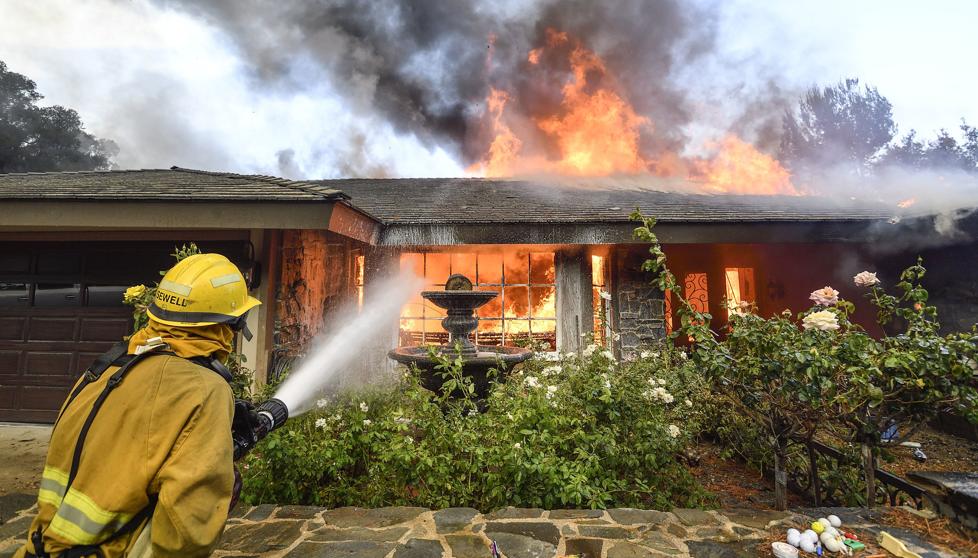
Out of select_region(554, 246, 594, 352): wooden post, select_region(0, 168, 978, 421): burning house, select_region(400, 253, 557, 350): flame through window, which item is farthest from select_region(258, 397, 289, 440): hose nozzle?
select_region(554, 246, 594, 352): wooden post

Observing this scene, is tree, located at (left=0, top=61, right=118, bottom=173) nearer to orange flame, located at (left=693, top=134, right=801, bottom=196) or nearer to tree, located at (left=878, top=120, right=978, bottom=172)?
orange flame, located at (left=693, top=134, right=801, bottom=196)

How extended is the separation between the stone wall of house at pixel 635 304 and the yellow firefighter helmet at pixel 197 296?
6933 millimetres

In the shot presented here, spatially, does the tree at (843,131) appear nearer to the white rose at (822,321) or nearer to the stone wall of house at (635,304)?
the stone wall of house at (635,304)

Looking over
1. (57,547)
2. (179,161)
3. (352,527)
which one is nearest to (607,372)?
(352,527)

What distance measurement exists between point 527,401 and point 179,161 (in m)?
71.4

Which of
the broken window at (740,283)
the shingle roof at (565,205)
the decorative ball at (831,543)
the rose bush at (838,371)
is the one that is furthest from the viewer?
the broken window at (740,283)

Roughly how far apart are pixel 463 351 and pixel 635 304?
3981 millimetres

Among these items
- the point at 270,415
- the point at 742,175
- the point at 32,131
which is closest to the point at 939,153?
the point at 742,175

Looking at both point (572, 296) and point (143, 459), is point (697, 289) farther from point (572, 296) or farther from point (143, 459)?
point (143, 459)

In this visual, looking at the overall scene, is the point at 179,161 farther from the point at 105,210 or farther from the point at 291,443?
the point at 291,443

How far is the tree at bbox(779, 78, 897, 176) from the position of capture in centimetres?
2652

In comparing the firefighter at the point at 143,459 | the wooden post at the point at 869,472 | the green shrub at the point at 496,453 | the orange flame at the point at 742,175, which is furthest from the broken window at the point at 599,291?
the firefighter at the point at 143,459

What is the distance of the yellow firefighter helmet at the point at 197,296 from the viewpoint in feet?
4.83

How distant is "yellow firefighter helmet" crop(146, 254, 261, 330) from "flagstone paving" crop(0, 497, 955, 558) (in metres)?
1.86
